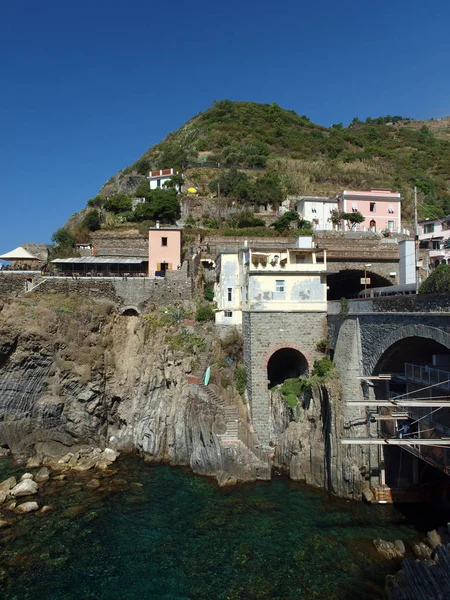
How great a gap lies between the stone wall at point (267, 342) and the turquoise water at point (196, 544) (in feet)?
A: 13.0

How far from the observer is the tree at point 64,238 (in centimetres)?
3950

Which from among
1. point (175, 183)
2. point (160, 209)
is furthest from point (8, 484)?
point (175, 183)

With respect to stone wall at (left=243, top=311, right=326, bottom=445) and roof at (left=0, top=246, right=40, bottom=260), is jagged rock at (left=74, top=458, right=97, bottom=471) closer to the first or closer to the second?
stone wall at (left=243, top=311, right=326, bottom=445)

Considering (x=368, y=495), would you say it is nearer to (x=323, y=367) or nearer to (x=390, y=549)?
(x=390, y=549)

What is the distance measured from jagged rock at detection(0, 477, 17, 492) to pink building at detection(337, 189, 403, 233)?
40.5 m

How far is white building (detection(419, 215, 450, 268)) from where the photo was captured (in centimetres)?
3562

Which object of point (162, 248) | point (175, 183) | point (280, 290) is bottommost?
point (280, 290)

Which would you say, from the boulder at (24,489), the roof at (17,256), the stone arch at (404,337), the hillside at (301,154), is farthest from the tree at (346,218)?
the boulder at (24,489)

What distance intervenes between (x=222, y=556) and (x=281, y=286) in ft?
49.0

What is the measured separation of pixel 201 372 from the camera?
25.7 metres

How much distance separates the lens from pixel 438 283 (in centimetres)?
1666

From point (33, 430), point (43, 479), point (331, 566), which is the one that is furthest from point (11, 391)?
point (331, 566)

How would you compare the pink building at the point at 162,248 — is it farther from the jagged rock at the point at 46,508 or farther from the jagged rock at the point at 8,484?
the jagged rock at the point at 46,508

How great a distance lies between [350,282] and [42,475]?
2850 centimetres
